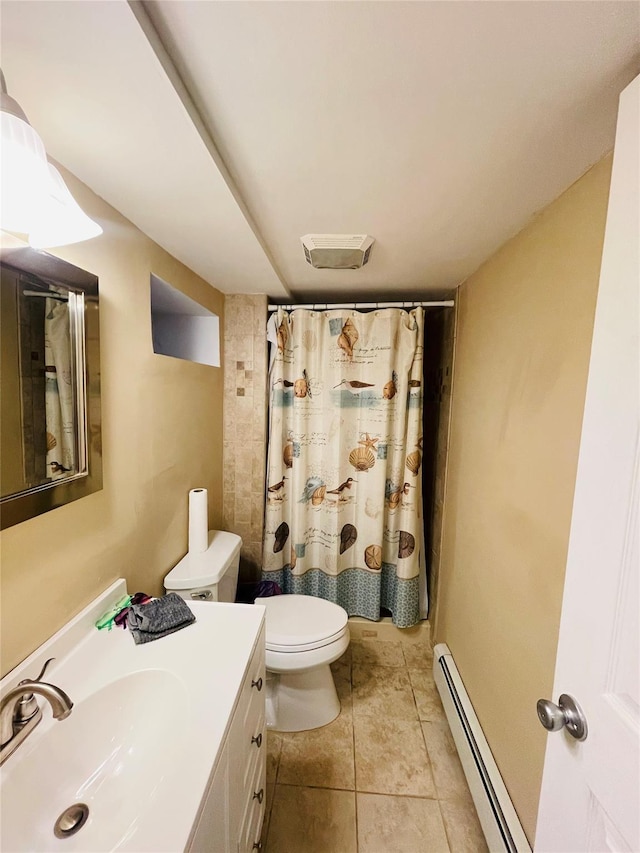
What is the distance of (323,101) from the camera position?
0.67 metres

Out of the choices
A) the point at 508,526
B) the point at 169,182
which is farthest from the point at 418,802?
the point at 169,182

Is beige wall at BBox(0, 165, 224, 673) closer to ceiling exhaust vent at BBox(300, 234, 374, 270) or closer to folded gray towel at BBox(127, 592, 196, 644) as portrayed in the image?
folded gray towel at BBox(127, 592, 196, 644)

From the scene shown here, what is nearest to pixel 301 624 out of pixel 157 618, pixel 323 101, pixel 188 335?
pixel 157 618

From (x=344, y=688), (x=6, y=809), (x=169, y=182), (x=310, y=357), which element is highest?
(x=169, y=182)

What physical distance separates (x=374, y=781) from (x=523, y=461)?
1.38 metres

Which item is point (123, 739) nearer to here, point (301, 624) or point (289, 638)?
point (289, 638)

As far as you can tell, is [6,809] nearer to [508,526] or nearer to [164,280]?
[508,526]

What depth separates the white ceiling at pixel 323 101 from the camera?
52cm

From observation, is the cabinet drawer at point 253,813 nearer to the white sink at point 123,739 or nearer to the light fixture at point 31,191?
the white sink at point 123,739

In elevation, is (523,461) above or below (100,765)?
above

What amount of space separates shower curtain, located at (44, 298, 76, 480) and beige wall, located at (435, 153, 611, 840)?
1308 millimetres

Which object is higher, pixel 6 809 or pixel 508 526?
pixel 508 526

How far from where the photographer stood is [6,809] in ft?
1.91

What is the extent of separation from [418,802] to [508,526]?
1101mm
